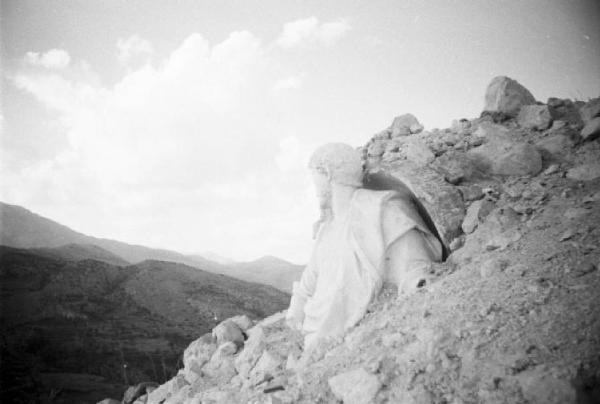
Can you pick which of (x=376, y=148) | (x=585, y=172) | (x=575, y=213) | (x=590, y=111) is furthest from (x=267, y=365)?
(x=590, y=111)

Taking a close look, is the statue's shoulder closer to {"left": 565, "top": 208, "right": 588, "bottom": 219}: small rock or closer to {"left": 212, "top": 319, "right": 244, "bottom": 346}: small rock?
{"left": 565, "top": 208, "right": 588, "bottom": 219}: small rock

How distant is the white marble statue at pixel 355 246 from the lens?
3.53 meters

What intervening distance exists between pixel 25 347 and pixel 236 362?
17366 mm

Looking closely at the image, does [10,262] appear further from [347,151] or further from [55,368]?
[347,151]

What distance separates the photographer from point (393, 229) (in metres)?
3.57

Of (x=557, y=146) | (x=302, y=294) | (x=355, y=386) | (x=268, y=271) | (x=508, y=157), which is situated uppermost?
(x=557, y=146)

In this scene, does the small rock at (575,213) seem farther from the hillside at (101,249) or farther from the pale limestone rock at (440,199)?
the hillside at (101,249)

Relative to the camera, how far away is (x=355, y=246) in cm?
380

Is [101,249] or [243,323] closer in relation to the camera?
[243,323]

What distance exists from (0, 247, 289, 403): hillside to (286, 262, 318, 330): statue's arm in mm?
7853

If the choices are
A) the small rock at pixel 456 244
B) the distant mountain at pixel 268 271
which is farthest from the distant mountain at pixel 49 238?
the small rock at pixel 456 244

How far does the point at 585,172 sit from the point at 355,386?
334 cm

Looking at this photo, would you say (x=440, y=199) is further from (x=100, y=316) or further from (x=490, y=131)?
(x=100, y=316)

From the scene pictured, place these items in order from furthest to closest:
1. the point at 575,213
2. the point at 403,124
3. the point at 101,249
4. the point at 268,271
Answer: the point at 268,271, the point at 101,249, the point at 403,124, the point at 575,213
